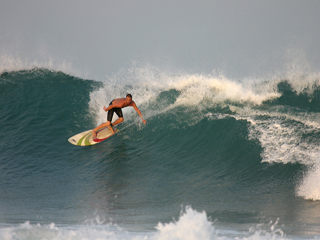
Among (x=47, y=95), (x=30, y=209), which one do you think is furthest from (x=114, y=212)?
(x=47, y=95)

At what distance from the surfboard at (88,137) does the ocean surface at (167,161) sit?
17 cm

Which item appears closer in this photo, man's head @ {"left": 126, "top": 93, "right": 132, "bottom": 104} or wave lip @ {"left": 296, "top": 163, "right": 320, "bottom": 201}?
wave lip @ {"left": 296, "top": 163, "right": 320, "bottom": 201}

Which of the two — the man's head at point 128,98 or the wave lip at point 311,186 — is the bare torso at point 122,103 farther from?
the wave lip at point 311,186

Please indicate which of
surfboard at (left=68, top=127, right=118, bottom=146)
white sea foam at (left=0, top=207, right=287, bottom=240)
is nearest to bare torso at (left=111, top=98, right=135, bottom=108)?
surfboard at (left=68, top=127, right=118, bottom=146)

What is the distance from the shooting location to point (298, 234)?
2.97 metres

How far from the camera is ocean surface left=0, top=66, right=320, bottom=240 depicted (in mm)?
3359

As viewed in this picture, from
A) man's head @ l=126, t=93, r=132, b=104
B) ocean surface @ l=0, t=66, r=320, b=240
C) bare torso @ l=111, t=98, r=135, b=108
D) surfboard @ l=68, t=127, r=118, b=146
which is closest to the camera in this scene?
ocean surface @ l=0, t=66, r=320, b=240

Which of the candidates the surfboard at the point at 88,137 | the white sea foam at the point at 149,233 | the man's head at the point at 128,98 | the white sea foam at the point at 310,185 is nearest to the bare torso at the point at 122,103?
the man's head at the point at 128,98

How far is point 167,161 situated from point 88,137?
2671mm

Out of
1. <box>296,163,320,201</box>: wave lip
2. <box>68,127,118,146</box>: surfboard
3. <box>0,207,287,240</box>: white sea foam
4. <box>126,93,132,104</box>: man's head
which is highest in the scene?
<box>126,93,132,104</box>: man's head

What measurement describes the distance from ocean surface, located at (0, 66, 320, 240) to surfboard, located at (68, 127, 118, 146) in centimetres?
17

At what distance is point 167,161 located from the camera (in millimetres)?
6293

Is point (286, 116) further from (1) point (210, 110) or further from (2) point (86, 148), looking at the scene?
(2) point (86, 148)

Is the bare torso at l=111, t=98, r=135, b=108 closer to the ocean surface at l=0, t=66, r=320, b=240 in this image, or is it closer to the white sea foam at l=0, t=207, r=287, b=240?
the ocean surface at l=0, t=66, r=320, b=240
